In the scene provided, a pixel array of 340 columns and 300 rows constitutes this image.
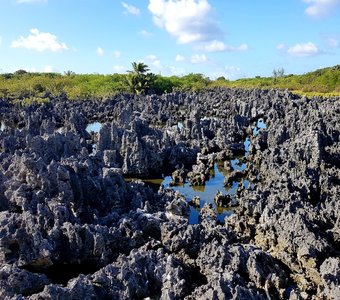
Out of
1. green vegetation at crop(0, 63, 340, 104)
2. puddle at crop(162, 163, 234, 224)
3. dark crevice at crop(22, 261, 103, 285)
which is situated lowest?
dark crevice at crop(22, 261, 103, 285)

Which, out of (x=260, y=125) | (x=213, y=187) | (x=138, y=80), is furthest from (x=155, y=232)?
(x=138, y=80)

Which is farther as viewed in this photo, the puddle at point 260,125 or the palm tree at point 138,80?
the palm tree at point 138,80

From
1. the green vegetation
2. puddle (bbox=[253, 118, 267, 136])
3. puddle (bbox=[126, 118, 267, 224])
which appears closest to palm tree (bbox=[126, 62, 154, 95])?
the green vegetation

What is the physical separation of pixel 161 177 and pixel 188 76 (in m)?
84.8

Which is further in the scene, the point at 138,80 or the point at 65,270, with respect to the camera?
the point at 138,80

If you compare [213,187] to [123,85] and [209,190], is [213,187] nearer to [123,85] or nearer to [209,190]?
[209,190]

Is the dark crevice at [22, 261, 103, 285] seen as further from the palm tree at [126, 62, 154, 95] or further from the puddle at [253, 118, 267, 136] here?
the palm tree at [126, 62, 154, 95]

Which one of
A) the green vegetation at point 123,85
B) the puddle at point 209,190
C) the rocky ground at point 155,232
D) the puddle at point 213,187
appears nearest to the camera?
the rocky ground at point 155,232

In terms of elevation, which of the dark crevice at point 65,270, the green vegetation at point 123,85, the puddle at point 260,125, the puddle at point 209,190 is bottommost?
the dark crevice at point 65,270

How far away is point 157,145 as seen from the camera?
98.9 ft

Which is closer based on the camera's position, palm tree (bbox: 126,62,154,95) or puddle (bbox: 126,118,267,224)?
puddle (bbox: 126,118,267,224)

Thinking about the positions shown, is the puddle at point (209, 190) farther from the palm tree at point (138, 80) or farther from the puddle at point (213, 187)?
the palm tree at point (138, 80)

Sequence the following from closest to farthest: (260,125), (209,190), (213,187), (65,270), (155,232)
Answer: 1. (65,270)
2. (155,232)
3. (209,190)
4. (213,187)
5. (260,125)

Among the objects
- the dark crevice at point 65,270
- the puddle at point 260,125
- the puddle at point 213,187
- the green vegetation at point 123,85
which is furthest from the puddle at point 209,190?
the green vegetation at point 123,85
